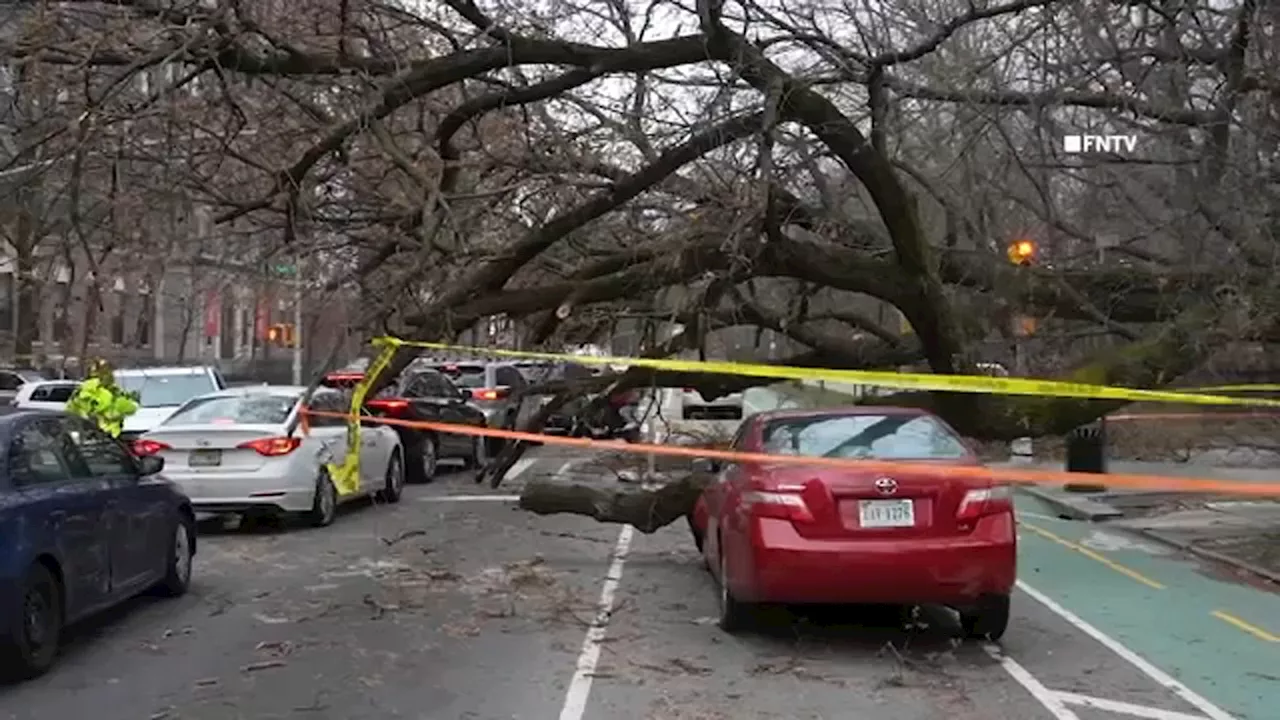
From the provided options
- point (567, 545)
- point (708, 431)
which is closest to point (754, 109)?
point (567, 545)

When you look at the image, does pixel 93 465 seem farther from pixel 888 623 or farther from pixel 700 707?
pixel 888 623

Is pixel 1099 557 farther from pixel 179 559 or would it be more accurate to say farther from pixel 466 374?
pixel 466 374

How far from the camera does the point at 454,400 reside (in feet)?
69.3

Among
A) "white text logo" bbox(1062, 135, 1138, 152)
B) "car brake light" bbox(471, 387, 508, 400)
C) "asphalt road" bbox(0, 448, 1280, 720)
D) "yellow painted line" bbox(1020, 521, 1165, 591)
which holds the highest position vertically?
"white text logo" bbox(1062, 135, 1138, 152)

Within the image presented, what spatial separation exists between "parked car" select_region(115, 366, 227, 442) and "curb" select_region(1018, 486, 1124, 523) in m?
11.7

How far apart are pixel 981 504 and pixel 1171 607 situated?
3055 mm

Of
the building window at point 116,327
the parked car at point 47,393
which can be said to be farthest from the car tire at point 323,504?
the building window at point 116,327

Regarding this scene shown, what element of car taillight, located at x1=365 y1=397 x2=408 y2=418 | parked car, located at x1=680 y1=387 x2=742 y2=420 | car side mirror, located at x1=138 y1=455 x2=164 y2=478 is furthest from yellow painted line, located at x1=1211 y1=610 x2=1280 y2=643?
car taillight, located at x1=365 y1=397 x2=408 y2=418

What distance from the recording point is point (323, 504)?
1523 centimetres

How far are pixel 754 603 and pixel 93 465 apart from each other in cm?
438

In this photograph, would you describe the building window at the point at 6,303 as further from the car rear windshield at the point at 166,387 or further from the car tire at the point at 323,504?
the car tire at the point at 323,504

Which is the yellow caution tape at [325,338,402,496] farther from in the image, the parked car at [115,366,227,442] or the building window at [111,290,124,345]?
the building window at [111,290,124,345]

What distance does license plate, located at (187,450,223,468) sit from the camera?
14.5 m

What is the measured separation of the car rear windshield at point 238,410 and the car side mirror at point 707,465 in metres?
5.40
